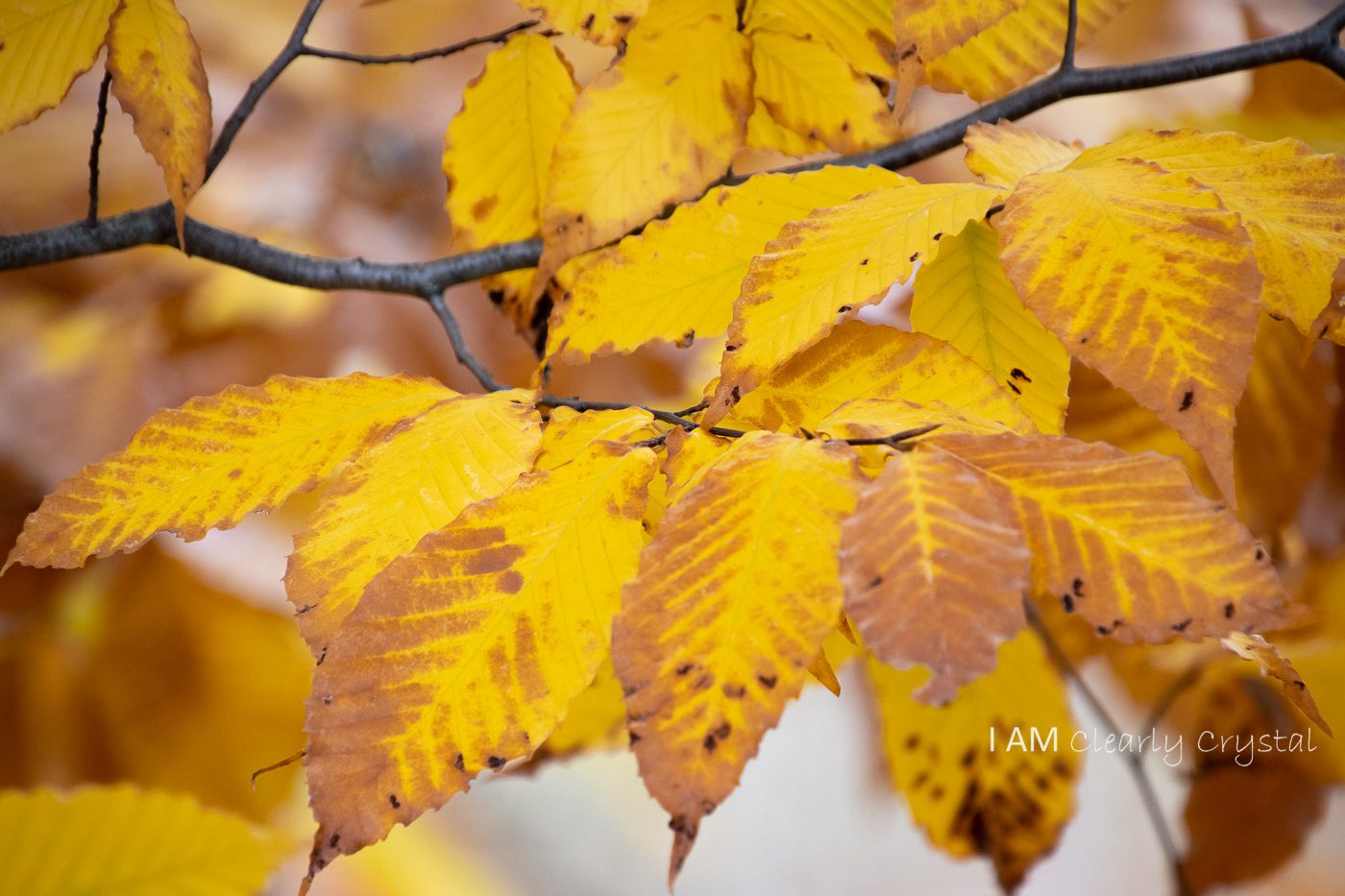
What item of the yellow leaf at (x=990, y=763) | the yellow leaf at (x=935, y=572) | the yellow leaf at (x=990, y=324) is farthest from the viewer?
the yellow leaf at (x=990, y=763)

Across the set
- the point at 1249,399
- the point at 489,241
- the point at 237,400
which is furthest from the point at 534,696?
the point at 1249,399

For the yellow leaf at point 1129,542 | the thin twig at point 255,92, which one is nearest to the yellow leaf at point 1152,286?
the yellow leaf at point 1129,542

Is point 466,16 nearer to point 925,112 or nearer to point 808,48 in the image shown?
point 925,112

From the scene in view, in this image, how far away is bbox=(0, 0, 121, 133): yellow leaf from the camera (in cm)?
24

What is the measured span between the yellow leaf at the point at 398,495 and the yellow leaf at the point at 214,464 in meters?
0.01

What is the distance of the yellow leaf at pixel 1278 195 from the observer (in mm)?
182

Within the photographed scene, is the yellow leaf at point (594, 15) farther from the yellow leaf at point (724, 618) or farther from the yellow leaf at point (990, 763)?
the yellow leaf at point (990, 763)

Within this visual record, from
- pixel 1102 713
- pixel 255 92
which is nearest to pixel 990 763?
pixel 1102 713

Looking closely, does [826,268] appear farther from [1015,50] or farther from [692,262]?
[1015,50]

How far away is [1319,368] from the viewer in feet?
1.32

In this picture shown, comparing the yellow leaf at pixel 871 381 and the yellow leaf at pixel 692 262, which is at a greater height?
the yellow leaf at pixel 692 262

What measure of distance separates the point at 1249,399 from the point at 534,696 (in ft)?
1.21

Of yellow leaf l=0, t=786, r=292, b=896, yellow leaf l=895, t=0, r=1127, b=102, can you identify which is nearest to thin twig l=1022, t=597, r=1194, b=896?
yellow leaf l=895, t=0, r=1127, b=102

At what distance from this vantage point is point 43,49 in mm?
244
